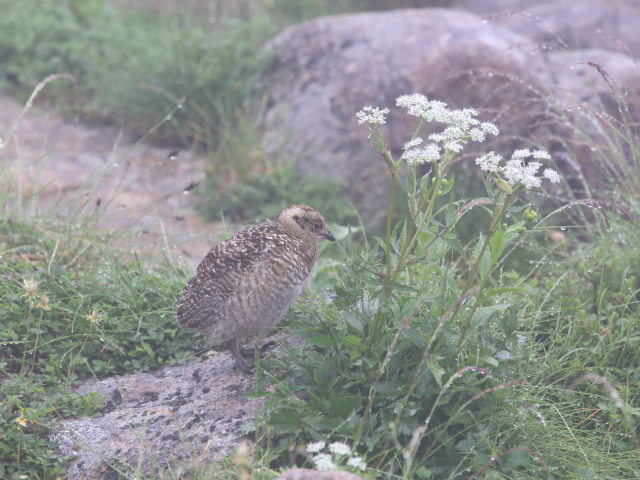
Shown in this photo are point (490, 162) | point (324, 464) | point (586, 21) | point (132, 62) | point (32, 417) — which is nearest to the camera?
point (324, 464)

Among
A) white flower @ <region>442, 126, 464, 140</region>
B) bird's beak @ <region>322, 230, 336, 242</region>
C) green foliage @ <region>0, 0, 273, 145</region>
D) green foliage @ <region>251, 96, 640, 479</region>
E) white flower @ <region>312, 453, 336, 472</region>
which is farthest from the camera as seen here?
green foliage @ <region>0, 0, 273, 145</region>

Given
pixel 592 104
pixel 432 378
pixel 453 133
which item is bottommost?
pixel 432 378

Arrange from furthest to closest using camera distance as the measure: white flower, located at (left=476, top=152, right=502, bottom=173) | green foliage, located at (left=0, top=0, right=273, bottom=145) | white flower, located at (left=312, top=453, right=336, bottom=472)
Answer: green foliage, located at (left=0, top=0, right=273, bottom=145) → white flower, located at (left=476, top=152, right=502, bottom=173) → white flower, located at (left=312, top=453, right=336, bottom=472)

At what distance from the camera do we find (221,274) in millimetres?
4246

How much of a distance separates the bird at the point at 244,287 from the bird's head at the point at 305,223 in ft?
0.32

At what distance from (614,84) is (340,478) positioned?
3.77 m

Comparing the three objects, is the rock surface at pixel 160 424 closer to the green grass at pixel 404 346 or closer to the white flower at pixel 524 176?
the green grass at pixel 404 346

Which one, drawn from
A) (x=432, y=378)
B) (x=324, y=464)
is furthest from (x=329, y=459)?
(x=432, y=378)

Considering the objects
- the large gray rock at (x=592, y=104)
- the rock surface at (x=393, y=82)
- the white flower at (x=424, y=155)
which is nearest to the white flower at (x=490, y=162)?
the white flower at (x=424, y=155)

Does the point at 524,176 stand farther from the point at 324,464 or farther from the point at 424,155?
the point at 324,464

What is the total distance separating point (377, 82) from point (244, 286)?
4.02 meters

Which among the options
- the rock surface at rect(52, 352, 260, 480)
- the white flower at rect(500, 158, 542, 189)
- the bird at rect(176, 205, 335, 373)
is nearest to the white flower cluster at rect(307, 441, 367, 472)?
the rock surface at rect(52, 352, 260, 480)

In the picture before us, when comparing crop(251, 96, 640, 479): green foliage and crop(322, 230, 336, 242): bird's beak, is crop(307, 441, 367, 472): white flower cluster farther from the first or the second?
crop(322, 230, 336, 242): bird's beak

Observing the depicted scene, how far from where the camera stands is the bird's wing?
165 inches
